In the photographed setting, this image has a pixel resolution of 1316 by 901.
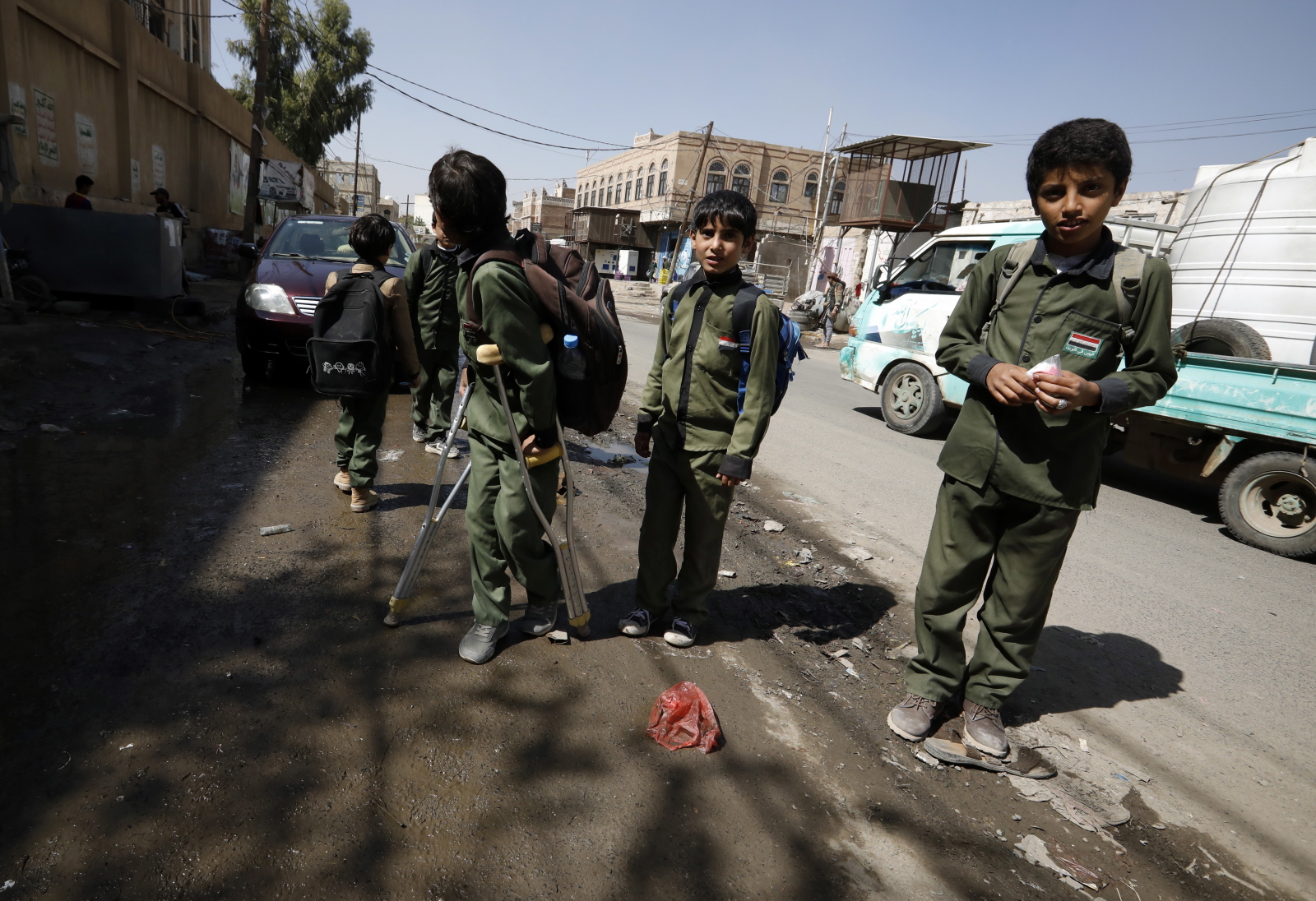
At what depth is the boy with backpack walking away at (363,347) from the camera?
384 cm

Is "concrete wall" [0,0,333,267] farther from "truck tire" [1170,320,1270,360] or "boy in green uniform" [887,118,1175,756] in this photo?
"truck tire" [1170,320,1270,360]

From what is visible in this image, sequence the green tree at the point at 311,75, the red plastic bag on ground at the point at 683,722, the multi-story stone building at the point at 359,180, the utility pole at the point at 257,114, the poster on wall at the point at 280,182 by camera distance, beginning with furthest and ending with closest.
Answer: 1. the multi-story stone building at the point at 359,180
2. the green tree at the point at 311,75
3. the poster on wall at the point at 280,182
4. the utility pole at the point at 257,114
5. the red plastic bag on ground at the point at 683,722

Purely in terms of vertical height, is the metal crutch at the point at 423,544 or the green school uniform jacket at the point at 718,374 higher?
the green school uniform jacket at the point at 718,374

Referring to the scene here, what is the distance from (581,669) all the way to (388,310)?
240 centimetres

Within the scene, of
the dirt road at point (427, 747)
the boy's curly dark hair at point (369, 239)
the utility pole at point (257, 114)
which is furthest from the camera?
the utility pole at point (257, 114)

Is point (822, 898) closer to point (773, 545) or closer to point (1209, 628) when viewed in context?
point (773, 545)

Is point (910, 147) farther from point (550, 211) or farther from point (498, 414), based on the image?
point (550, 211)

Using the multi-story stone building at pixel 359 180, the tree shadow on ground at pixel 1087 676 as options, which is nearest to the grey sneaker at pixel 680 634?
the tree shadow on ground at pixel 1087 676

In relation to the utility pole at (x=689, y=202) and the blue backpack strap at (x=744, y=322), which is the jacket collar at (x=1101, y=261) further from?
the utility pole at (x=689, y=202)

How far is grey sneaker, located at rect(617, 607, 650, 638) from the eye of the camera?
3051 mm

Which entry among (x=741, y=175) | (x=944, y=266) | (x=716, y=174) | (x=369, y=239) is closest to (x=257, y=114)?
(x=369, y=239)

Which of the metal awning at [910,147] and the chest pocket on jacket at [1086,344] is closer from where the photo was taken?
the chest pocket on jacket at [1086,344]

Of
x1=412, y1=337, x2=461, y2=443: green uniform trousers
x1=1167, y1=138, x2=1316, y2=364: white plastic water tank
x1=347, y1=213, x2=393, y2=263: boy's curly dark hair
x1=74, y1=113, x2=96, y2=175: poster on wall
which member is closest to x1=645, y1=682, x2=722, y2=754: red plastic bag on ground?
x1=347, y1=213, x2=393, y2=263: boy's curly dark hair

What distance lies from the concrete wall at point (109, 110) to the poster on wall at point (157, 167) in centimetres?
2
